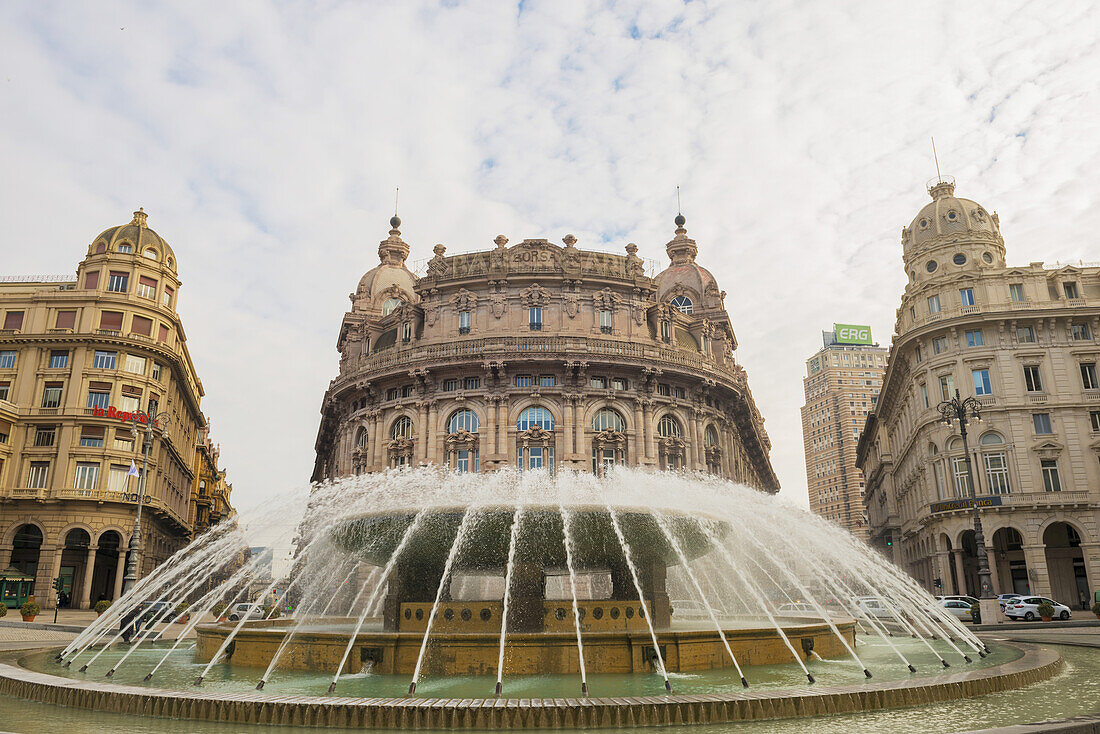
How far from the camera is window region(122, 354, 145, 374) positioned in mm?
52000

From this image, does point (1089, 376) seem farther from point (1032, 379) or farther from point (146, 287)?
point (146, 287)

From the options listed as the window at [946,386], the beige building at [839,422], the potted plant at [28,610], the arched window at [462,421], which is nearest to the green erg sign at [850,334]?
the beige building at [839,422]

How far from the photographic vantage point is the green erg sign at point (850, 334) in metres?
172

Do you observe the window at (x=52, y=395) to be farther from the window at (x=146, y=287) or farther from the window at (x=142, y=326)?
the window at (x=146, y=287)

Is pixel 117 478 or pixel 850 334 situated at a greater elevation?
pixel 850 334

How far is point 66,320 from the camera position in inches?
2034

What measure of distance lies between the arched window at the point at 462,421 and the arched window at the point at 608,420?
24.5 feet

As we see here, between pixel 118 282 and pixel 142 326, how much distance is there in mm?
3426

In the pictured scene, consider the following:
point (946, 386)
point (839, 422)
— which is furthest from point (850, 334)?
point (946, 386)

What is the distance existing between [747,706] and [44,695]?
899cm

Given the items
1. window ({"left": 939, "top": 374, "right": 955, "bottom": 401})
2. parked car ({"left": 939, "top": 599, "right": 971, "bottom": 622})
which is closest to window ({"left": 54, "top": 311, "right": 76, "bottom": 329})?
parked car ({"left": 939, "top": 599, "right": 971, "bottom": 622})

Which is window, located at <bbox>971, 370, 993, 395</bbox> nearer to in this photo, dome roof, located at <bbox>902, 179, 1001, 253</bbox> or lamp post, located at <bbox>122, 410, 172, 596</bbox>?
dome roof, located at <bbox>902, 179, 1001, 253</bbox>

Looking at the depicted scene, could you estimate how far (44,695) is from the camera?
10.2 meters

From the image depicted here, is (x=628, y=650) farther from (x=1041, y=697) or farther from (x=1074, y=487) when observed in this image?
(x=1074, y=487)
